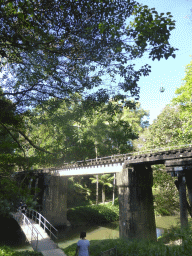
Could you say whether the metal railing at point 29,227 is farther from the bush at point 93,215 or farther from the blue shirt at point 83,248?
the bush at point 93,215

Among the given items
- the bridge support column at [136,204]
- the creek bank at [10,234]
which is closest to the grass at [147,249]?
the bridge support column at [136,204]

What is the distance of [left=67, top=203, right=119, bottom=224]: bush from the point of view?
926 inches

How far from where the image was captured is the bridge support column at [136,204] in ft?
41.4

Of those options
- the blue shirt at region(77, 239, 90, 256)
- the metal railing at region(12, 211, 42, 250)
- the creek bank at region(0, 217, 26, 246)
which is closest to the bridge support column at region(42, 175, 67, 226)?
the creek bank at region(0, 217, 26, 246)

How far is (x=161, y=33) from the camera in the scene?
4.36 m

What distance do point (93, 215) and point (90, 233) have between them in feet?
14.2

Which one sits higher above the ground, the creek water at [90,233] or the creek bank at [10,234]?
the creek bank at [10,234]

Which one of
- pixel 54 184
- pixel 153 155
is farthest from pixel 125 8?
pixel 54 184

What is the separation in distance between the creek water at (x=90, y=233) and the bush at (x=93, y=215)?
105 cm

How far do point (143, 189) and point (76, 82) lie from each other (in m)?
10.0

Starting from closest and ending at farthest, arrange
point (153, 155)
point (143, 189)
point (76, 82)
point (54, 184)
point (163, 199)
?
point (76, 82), point (153, 155), point (143, 189), point (163, 199), point (54, 184)

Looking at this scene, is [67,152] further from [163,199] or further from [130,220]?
[130,220]

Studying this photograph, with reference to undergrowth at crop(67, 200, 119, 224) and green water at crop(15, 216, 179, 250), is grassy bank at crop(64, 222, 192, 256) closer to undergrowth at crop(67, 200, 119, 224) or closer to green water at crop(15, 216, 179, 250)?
green water at crop(15, 216, 179, 250)

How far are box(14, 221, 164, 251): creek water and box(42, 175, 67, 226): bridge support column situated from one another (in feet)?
5.19
